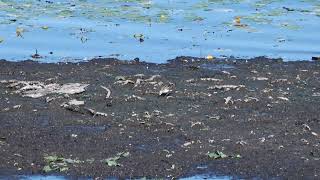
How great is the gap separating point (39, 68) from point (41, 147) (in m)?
4.24

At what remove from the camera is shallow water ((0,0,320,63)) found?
50.9 feet

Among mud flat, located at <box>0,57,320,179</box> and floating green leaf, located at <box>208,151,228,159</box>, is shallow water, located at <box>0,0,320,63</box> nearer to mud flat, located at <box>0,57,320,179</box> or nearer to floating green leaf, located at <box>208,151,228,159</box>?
mud flat, located at <box>0,57,320,179</box>

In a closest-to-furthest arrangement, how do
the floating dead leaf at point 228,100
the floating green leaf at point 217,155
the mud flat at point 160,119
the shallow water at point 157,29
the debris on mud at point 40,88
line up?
the mud flat at point 160,119
the floating green leaf at point 217,155
the floating dead leaf at point 228,100
the debris on mud at point 40,88
the shallow water at point 157,29

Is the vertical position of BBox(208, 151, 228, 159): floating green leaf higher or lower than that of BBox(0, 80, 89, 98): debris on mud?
lower

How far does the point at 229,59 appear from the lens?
1461cm

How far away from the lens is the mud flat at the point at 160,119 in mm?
9055

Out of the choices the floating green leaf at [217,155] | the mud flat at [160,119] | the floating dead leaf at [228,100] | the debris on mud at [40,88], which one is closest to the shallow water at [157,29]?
the mud flat at [160,119]

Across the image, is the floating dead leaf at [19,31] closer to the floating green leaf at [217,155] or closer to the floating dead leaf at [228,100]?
the floating dead leaf at [228,100]

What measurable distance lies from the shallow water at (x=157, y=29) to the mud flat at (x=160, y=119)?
130 cm

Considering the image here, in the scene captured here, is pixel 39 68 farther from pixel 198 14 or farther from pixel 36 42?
pixel 198 14

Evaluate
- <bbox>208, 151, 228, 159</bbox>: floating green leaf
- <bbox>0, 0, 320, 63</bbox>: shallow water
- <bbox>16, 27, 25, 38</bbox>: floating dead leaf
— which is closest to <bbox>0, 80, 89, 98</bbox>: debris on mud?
<bbox>0, 0, 320, 63</bbox>: shallow water

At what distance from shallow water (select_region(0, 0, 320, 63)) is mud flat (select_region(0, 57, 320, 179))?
1304 millimetres

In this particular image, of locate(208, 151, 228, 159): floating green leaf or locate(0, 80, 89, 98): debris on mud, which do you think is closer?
locate(208, 151, 228, 159): floating green leaf

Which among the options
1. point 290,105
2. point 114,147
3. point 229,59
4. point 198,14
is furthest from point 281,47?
point 114,147
